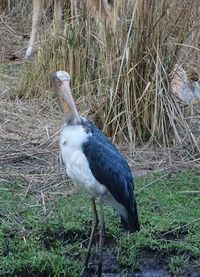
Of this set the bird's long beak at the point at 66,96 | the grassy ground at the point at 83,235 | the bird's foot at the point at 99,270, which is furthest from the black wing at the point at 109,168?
the grassy ground at the point at 83,235

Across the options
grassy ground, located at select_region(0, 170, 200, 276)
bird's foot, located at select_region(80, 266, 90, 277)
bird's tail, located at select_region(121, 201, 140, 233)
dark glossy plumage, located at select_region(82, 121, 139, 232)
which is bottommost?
grassy ground, located at select_region(0, 170, 200, 276)

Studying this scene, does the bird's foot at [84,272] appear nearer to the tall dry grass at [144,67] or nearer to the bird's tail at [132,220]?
the bird's tail at [132,220]

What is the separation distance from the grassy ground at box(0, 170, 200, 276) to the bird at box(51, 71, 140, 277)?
42 centimetres

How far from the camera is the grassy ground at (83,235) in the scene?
5203 millimetres

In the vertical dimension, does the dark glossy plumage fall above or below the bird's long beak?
below

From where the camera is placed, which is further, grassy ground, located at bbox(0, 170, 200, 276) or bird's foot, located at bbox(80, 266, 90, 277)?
grassy ground, located at bbox(0, 170, 200, 276)

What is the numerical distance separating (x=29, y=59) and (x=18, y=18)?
2.13 m

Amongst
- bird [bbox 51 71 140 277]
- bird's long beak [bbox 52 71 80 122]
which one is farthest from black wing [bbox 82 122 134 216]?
bird's long beak [bbox 52 71 80 122]

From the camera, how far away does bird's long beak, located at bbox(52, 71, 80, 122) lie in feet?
16.0

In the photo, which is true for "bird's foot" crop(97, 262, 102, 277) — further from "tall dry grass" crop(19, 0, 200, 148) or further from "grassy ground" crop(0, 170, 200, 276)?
"tall dry grass" crop(19, 0, 200, 148)

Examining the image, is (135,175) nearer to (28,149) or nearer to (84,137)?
(28,149)

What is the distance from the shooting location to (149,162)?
6.78 metres

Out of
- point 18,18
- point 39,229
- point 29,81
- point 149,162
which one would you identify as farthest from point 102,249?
point 18,18

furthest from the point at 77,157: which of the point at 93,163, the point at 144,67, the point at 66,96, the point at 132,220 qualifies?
the point at 144,67
